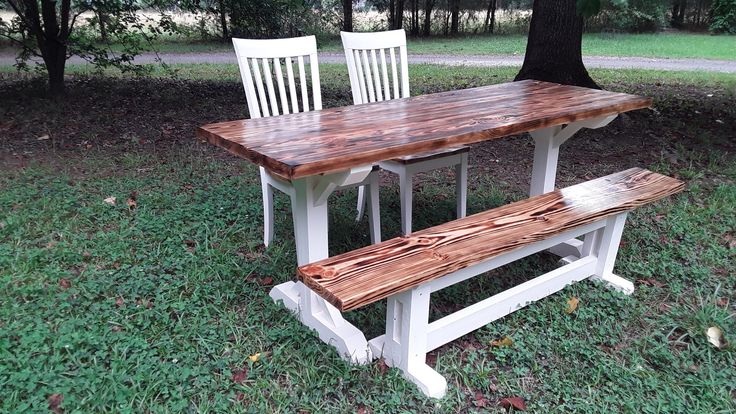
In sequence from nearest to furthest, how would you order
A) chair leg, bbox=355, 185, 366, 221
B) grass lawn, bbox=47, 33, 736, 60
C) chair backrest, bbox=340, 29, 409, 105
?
chair backrest, bbox=340, 29, 409, 105
chair leg, bbox=355, 185, 366, 221
grass lawn, bbox=47, 33, 736, 60

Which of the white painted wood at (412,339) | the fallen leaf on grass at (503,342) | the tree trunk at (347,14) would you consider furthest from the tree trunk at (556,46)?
the tree trunk at (347,14)

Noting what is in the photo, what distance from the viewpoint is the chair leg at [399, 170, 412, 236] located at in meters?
2.96

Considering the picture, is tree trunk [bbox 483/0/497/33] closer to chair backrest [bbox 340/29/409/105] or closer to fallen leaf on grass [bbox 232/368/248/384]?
chair backrest [bbox 340/29/409/105]

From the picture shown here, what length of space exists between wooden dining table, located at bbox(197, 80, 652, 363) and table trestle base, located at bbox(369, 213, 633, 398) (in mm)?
196

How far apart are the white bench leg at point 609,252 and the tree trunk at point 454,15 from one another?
53.1 ft

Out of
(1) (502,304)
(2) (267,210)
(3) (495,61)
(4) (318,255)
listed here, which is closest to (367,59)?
(2) (267,210)

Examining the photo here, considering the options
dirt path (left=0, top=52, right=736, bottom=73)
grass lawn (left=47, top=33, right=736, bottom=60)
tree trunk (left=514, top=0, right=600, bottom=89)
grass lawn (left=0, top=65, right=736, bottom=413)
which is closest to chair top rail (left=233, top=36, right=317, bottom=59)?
grass lawn (left=0, top=65, right=736, bottom=413)

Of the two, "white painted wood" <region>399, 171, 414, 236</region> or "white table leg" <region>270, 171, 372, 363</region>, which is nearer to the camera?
"white table leg" <region>270, 171, 372, 363</region>

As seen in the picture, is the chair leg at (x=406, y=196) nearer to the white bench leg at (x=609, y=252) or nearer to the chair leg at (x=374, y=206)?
the chair leg at (x=374, y=206)

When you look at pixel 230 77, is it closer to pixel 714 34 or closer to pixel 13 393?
pixel 13 393

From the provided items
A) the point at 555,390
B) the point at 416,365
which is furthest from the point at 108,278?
the point at 555,390

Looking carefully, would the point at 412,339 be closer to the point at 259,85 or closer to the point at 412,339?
the point at 412,339

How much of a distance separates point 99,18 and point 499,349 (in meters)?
5.66

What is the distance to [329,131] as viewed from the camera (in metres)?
2.23
